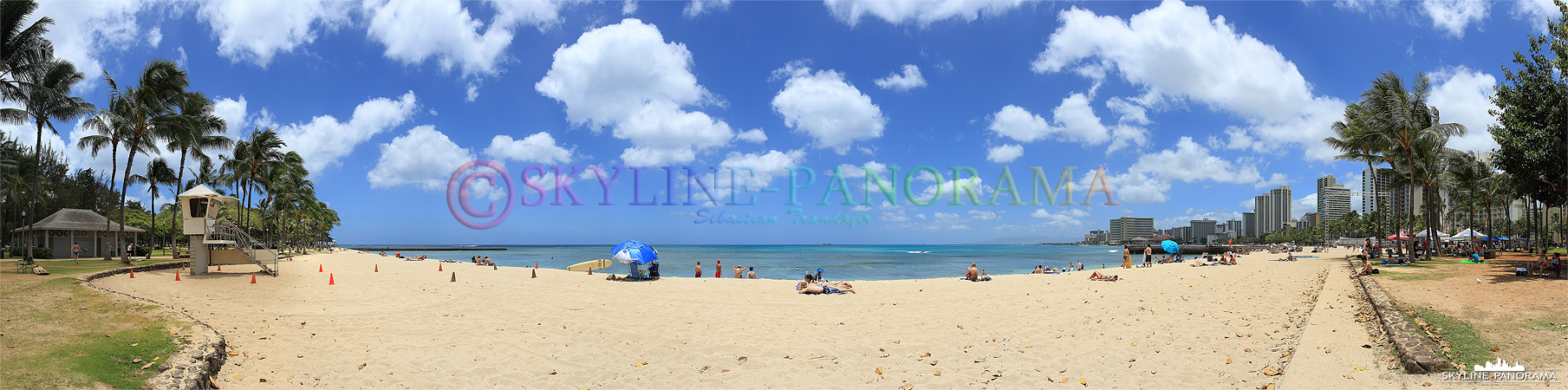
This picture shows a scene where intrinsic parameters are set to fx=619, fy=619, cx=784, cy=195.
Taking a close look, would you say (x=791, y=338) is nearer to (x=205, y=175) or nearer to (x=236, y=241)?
(x=236, y=241)

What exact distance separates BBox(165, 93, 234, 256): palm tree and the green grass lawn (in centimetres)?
1534

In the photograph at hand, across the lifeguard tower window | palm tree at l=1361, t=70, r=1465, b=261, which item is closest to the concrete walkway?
palm tree at l=1361, t=70, r=1465, b=261

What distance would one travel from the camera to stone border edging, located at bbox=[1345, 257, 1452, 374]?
247 inches

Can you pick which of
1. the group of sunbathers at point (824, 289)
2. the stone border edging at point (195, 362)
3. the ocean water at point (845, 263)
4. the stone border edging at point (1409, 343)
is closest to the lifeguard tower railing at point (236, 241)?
the ocean water at point (845, 263)

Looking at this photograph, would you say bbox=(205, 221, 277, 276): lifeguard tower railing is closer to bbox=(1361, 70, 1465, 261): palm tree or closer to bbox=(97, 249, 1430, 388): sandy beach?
bbox=(97, 249, 1430, 388): sandy beach

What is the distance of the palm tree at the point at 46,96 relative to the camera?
17938 millimetres

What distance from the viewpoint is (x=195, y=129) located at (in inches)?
972

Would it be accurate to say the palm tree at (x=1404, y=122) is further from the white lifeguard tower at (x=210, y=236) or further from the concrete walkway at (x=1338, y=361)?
the white lifeguard tower at (x=210, y=236)

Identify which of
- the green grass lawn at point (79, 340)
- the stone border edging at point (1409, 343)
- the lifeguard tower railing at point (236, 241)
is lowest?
the stone border edging at point (1409, 343)

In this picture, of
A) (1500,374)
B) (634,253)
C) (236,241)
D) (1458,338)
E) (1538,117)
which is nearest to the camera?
(1500,374)

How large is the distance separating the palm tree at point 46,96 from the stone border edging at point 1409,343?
3039 cm

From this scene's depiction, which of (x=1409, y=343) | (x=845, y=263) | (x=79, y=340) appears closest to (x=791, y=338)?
(x=1409, y=343)

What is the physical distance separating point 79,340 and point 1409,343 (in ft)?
51.3

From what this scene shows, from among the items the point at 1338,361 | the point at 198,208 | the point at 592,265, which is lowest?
the point at 592,265
